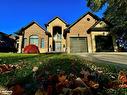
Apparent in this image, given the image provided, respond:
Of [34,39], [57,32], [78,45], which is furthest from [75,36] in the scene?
[57,32]

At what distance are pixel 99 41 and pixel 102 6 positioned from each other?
285 inches

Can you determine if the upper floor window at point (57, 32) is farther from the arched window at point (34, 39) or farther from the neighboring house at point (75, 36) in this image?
the arched window at point (34, 39)

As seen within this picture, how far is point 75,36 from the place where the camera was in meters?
48.7

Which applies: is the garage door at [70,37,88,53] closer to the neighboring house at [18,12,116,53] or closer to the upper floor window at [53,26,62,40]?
the neighboring house at [18,12,116,53]

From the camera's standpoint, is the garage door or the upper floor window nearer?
the garage door

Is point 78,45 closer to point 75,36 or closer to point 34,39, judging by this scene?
point 75,36

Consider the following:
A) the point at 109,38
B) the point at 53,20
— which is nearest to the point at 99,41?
the point at 109,38

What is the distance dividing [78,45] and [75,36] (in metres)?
1.89

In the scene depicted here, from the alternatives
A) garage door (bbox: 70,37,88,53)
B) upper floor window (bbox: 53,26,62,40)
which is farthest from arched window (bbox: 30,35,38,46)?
garage door (bbox: 70,37,88,53)

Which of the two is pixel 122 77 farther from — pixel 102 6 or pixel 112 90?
pixel 102 6

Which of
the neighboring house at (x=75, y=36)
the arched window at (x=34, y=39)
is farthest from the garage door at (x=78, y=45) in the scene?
the arched window at (x=34, y=39)

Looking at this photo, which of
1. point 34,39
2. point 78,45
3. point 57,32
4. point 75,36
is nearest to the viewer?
point 78,45

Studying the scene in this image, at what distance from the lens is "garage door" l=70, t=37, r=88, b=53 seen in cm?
4756

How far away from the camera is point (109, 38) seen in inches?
1850
